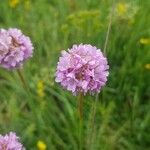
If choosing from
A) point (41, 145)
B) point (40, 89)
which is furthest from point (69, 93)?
point (41, 145)

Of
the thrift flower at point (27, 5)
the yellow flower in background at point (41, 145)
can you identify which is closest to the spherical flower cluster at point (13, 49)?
the yellow flower in background at point (41, 145)

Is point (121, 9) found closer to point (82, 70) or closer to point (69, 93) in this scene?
point (69, 93)

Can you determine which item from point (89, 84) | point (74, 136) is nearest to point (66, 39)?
point (74, 136)

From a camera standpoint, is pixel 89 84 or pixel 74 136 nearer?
pixel 89 84

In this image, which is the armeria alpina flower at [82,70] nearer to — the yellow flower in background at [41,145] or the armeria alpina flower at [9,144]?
the armeria alpina flower at [9,144]

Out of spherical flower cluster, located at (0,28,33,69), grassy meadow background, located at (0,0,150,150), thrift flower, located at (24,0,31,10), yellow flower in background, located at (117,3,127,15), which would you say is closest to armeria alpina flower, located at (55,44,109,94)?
spherical flower cluster, located at (0,28,33,69)

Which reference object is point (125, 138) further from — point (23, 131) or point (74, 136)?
point (23, 131)
